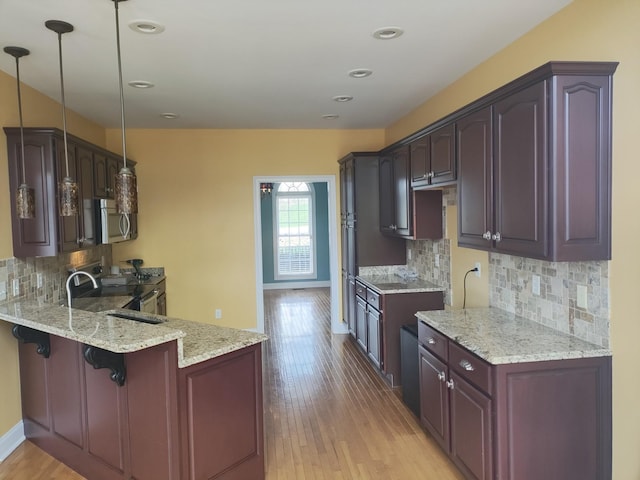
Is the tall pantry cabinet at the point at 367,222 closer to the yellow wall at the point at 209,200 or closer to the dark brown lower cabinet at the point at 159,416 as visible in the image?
the yellow wall at the point at 209,200

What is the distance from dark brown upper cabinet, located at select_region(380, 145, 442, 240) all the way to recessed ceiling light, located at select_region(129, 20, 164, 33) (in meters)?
2.38

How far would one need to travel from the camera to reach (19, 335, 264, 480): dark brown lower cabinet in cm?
230

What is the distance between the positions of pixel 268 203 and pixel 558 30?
26.5ft

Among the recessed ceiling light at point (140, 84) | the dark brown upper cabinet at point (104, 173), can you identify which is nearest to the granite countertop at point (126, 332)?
the dark brown upper cabinet at point (104, 173)

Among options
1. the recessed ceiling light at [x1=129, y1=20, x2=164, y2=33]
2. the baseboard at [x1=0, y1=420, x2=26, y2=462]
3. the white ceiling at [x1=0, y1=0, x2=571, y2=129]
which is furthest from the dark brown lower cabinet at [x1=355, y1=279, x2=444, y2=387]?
the baseboard at [x1=0, y1=420, x2=26, y2=462]

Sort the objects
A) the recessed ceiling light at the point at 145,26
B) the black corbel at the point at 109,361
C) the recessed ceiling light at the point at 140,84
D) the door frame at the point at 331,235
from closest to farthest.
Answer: the black corbel at the point at 109,361 < the recessed ceiling light at the point at 145,26 < the recessed ceiling light at the point at 140,84 < the door frame at the point at 331,235

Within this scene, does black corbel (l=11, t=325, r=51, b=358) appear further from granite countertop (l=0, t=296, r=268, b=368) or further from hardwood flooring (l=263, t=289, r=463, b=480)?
hardwood flooring (l=263, t=289, r=463, b=480)

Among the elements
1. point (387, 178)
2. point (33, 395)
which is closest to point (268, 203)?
point (387, 178)

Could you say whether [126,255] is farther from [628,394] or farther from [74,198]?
[628,394]

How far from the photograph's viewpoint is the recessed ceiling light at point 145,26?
101 inches

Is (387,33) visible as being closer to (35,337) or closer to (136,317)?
(136,317)

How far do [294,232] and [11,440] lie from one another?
24.7 feet

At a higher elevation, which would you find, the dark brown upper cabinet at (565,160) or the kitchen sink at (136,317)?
the dark brown upper cabinet at (565,160)

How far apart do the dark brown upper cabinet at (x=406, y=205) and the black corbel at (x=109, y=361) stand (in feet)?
9.04
